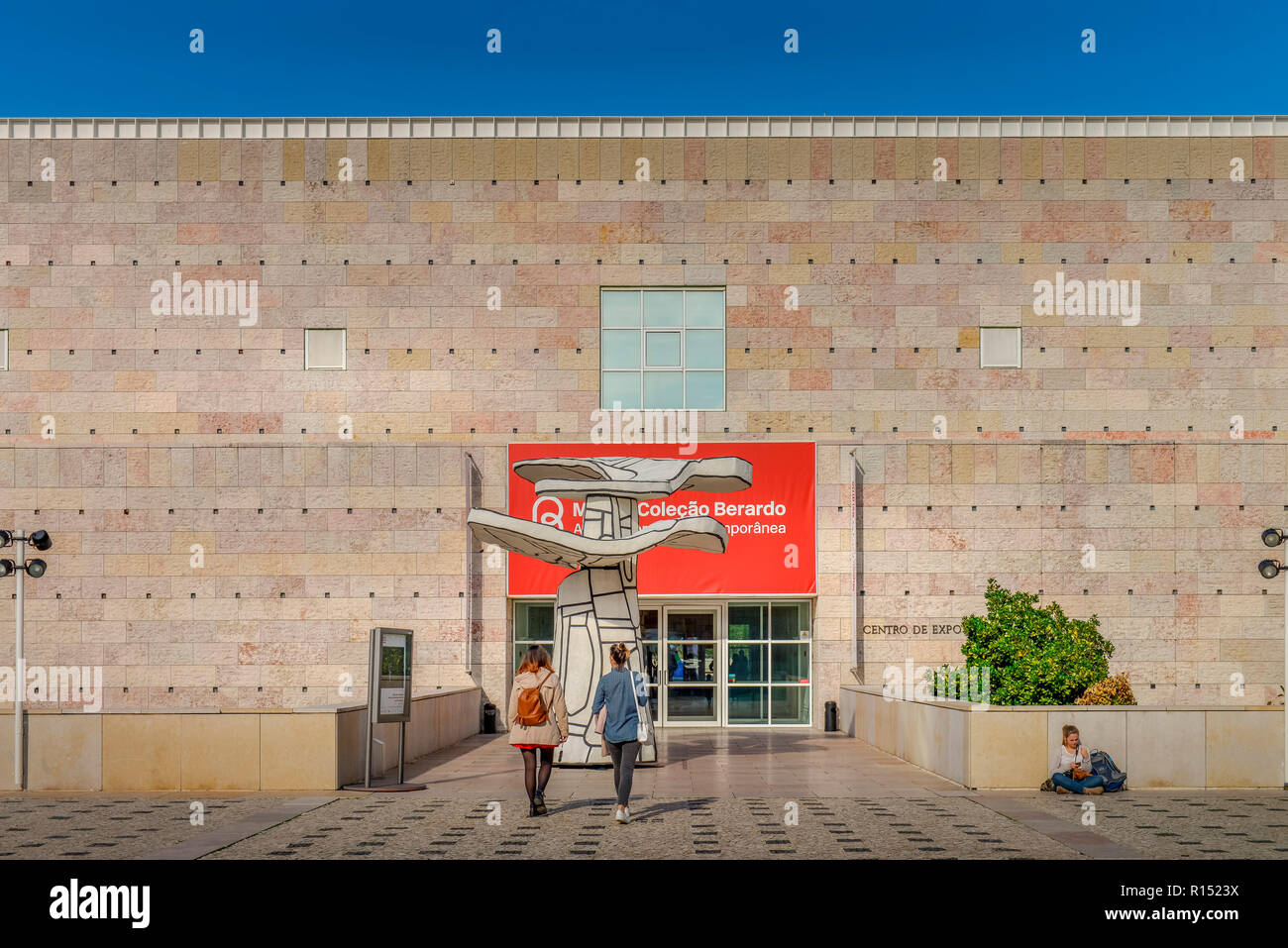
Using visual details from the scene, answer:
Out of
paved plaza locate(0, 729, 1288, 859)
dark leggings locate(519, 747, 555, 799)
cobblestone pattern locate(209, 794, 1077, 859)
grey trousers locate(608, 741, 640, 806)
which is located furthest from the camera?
dark leggings locate(519, 747, 555, 799)

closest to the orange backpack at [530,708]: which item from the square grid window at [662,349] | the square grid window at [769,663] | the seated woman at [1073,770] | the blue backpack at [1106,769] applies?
the seated woman at [1073,770]

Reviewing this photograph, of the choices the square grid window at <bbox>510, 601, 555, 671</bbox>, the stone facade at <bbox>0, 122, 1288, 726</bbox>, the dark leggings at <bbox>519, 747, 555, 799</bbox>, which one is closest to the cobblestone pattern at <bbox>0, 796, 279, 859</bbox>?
Answer: the dark leggings at <bbox>519, 747, 555, 799</bbox>

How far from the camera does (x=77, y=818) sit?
567 inches

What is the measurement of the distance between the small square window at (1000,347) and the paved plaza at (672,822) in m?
12.0

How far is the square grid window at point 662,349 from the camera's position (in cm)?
2839

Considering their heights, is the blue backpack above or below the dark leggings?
below

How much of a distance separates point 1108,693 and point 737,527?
8.94m

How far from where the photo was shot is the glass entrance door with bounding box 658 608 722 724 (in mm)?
28172

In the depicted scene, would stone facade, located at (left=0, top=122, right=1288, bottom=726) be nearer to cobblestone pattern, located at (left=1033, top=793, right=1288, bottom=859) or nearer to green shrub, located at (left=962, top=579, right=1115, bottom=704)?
green shrub, located at (left=962, top=579, right=1115, bottom=704)

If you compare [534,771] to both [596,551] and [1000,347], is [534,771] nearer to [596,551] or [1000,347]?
[596,551]

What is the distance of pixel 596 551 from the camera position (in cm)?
1906

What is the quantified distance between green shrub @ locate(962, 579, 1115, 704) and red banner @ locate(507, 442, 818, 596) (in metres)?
4.14
